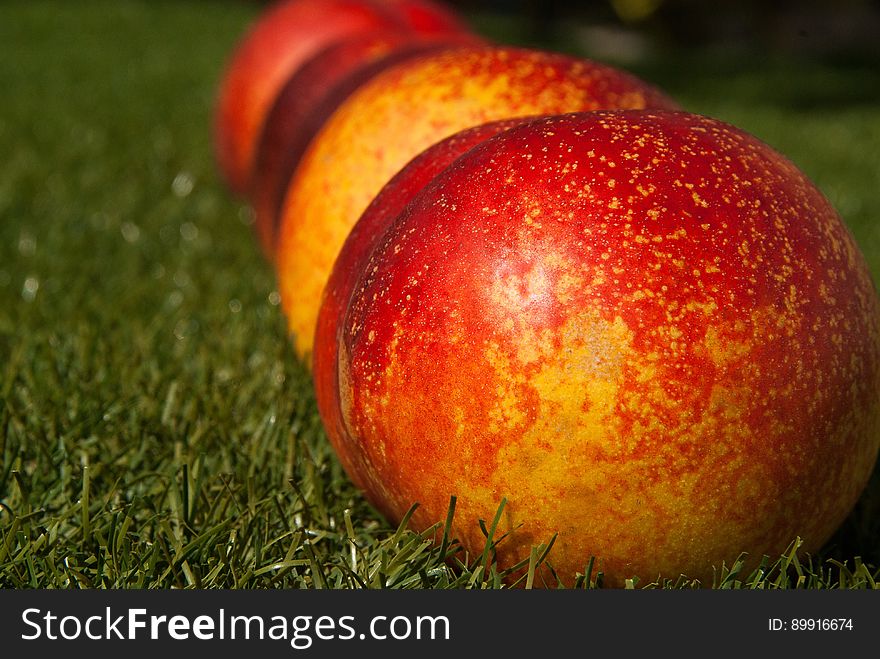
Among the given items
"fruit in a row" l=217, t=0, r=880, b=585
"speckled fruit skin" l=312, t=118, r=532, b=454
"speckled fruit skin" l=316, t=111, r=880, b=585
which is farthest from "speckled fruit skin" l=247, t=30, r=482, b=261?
"speckled fruit skin" l=316, t=111, r=880, b=585

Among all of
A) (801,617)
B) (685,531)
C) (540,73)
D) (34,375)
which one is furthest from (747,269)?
(34,375)

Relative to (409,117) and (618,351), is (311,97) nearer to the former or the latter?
(409,117)

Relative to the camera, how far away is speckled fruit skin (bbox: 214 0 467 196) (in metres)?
3.84

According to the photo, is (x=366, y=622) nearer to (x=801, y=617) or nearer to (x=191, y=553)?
(x=191, y=553)

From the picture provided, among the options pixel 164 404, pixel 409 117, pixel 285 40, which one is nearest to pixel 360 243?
pixel 409 117

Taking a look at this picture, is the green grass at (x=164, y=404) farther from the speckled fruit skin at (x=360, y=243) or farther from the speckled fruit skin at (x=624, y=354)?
the speckled fruit skin at (x=360, y=243)

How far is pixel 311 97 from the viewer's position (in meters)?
3.15

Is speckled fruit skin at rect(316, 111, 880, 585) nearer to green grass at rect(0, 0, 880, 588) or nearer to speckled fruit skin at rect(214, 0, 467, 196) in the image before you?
green grass at rect(0, 0, 880, 588)

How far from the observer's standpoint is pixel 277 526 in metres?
1.97

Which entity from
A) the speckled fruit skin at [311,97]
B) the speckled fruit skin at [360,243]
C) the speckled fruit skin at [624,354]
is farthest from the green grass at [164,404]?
the speckled fruit skin at [311,97]

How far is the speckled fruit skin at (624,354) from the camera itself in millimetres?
1523

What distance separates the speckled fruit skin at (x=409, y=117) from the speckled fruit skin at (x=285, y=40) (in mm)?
1382

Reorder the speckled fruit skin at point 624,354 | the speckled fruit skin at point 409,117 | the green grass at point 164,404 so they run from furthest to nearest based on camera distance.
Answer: the speckled fruit skin at point 409,117
the green grass at point 164,404
the speckled fruit skin at point 624,354

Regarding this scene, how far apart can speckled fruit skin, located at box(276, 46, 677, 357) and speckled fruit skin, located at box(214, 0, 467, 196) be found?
4.53 feet
